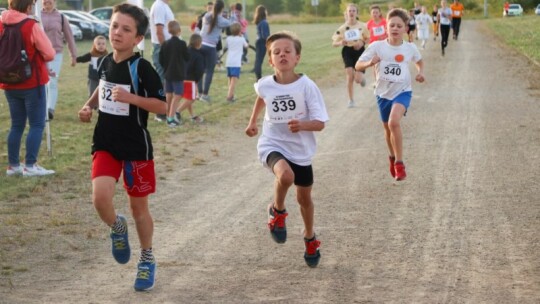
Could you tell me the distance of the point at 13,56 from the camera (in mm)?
10086

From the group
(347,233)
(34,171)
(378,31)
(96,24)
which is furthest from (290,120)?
(96,24)

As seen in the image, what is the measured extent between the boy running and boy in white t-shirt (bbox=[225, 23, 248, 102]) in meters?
12.1

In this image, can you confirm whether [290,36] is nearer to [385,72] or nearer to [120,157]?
[120,157]

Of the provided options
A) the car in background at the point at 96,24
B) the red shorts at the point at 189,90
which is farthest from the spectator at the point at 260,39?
the car in background at the point at 96,24

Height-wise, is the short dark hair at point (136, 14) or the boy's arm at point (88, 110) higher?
the short dark hair at point (136, 14)

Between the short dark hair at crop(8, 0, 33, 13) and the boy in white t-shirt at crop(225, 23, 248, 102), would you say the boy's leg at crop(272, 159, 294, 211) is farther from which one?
the boy in white t-shirt at crop(225, 23, 248, 102)

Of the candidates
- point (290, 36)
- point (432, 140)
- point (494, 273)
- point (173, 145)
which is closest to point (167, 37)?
point (173, 145)

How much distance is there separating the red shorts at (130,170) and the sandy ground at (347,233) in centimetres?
67

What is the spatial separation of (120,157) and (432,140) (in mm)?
7739

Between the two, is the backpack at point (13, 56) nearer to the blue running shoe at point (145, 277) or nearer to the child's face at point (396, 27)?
the child's face at point (396, 27)

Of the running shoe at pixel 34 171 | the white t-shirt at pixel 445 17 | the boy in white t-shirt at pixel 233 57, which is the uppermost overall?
the running shoe at pixel 34 171

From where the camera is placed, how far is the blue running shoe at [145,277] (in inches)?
246

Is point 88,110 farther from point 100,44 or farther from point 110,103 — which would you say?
point 100,44

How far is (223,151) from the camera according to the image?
1272cm
